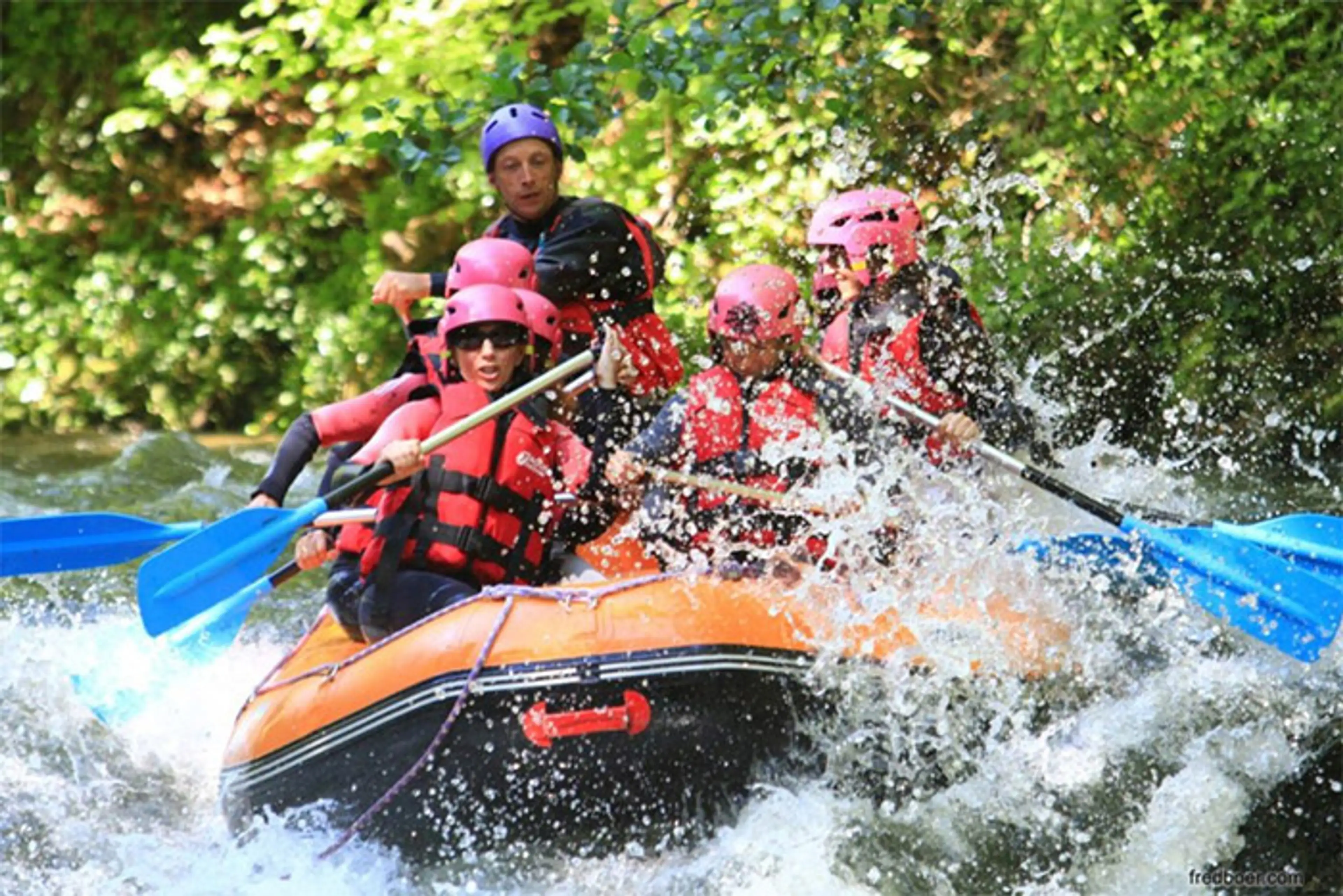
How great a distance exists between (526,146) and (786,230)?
3.65 metres

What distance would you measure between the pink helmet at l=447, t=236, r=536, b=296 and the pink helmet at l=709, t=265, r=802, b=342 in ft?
2.54

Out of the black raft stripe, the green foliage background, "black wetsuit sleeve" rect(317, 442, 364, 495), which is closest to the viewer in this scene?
the black raft stripe

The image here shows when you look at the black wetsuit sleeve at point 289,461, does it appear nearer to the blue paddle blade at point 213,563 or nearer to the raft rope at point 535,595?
the blue paddle blade at point 213,563

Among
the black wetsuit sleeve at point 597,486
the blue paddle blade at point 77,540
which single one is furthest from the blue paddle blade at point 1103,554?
the blue paddle blade at point 77,540

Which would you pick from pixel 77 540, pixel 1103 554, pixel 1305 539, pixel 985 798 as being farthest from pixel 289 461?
pixel 1305 539

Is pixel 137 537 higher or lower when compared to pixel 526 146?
lower

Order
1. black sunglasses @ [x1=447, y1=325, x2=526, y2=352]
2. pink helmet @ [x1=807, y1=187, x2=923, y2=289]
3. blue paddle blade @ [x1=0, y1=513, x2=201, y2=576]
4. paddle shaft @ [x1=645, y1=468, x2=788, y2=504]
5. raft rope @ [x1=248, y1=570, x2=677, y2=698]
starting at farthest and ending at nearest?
pink helmet @ [x1=807, y1=187, x2=923, y2=289], blue paddle blade @ [x1=0, y1=513, x2=201, y2=576], black sunglasses @ [x1=447, y1=325, x2=526, y2=352], paddle shaft @ [x1=645, y1=468, x2=788, y2=504], raft rope @ [x1=248, y1=570, x2=677, y2=698]

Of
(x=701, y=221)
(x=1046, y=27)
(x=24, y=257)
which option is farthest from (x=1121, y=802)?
(x=24, y=257)

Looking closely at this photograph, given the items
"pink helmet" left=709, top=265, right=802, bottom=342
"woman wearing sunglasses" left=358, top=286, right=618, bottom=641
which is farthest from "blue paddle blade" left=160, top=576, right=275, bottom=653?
"pink helmet" left=709, top=265, right=802, bottom=342

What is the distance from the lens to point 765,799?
4.88 m

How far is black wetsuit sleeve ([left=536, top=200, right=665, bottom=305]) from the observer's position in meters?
6.02

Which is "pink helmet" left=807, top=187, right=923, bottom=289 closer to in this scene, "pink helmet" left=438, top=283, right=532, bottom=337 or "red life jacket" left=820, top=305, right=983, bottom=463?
"red life jacket" left=820, top=305, right=983, bottom=463

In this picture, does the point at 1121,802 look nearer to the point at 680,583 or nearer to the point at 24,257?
the point at 680,583

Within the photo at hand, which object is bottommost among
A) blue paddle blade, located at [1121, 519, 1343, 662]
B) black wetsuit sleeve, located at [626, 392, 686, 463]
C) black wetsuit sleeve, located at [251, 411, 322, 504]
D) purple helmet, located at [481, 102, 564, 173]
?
blue paddle blade, located at [1121, 519, 1343, 662]
